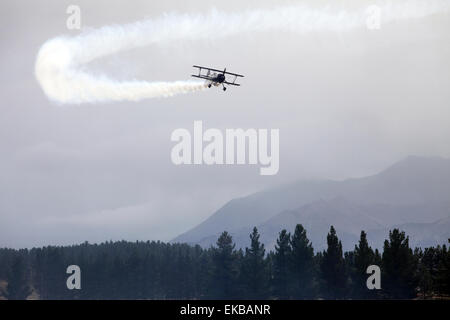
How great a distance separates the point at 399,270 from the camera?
118 m

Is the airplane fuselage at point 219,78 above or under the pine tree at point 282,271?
above

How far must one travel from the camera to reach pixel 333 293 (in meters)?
131

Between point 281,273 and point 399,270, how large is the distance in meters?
33.4

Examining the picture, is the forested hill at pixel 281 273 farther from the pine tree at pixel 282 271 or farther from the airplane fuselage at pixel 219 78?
the airplane fuselage at pixel 219 78

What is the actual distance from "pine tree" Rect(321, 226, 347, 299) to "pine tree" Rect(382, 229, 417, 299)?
13.1 meters

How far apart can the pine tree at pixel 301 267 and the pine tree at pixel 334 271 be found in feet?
26.9

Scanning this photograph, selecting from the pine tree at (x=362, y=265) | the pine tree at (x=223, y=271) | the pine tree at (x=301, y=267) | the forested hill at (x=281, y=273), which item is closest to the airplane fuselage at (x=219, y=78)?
the pine tree at (x=362, y=265)

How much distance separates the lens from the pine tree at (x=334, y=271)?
131000mm

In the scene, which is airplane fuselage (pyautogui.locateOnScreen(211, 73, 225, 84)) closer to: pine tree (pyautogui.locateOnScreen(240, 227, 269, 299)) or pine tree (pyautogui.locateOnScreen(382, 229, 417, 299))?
pine tree (pyautogui.locateOnScreen(382, 229, 417, 299))

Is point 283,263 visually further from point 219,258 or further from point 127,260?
point 127,260

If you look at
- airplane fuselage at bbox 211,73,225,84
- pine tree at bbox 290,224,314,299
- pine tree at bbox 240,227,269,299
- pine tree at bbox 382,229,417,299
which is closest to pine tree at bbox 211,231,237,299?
pine tree at bbox 240,227,269,299

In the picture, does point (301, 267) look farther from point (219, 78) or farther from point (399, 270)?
point (219, 78)
